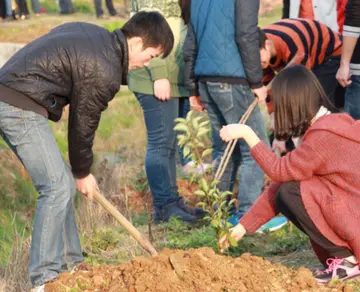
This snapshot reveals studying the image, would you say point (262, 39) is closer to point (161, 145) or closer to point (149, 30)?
point (161, 145)

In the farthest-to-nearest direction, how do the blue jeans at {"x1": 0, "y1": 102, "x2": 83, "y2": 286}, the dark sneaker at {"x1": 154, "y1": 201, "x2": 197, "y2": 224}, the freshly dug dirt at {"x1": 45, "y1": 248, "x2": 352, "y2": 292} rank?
1. the dark sneaker at {"x1": 154, "y1": 201, "x2": 197, "y2": 224}
2. the blue jeans at {"x1": 0, "y1": 102, "x2": 83, "y2": 286}
3. the freshly dug dirt at {"x1": 45, "y1": 248, "x2": 352, "y2": 292}

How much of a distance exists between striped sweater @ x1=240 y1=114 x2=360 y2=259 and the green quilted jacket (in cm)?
204

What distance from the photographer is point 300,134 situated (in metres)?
4.55

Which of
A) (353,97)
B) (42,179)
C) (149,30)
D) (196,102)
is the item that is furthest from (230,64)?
(42,179)

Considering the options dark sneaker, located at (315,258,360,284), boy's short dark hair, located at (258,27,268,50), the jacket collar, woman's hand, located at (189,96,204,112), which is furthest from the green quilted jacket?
dark sneaker, located at (315,258,360,284)

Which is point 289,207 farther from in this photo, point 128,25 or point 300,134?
point 128,25

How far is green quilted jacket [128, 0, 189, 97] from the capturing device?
6.18 m

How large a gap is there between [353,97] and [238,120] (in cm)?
104

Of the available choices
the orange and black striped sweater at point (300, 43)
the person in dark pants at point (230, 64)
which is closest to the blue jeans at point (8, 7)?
the orange and black striped sweater at point (300, 43)

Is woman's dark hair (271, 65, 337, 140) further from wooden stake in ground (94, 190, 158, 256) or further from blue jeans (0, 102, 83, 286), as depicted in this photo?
blue jeans (0, 102, 83, 286)

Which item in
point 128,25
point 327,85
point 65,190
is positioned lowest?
point 327,85

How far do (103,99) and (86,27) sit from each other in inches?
18.1

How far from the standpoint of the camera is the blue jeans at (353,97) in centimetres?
621

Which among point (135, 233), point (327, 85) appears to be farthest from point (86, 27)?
point (327, 85)
